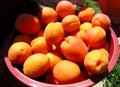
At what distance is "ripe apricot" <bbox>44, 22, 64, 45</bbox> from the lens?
1.10 m

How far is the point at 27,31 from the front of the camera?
1191mm

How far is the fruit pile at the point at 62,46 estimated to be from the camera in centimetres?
104

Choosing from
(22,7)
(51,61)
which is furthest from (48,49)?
(22,7)

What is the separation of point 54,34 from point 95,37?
0.17 metres

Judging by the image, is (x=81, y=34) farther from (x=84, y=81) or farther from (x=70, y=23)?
(x=84, y=81)

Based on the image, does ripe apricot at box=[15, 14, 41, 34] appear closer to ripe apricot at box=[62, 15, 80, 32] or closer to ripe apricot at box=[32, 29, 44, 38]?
ripe apricot at box=[32, 29, 44, 38]

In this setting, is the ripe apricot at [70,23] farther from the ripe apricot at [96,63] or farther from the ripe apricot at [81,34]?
the ripe apricot at [96,63]

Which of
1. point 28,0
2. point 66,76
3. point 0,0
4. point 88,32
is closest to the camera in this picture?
point 66,76

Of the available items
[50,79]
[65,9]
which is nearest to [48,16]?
[65,9]

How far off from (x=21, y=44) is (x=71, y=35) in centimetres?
23

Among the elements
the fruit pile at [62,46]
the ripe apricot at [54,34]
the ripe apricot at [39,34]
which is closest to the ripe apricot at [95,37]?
the fruit pile at [62,46]

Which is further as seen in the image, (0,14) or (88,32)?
(0,14)

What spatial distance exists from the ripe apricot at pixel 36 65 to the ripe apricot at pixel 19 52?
35 mm

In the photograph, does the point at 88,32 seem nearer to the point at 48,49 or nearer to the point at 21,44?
the point at 48,49
